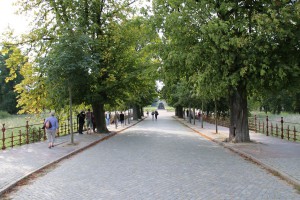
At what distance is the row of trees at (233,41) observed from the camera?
14.2m

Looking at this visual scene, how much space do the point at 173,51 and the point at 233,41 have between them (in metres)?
2.83

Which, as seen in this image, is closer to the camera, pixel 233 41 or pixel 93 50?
pixel 233 41

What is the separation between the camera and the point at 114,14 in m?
26.7

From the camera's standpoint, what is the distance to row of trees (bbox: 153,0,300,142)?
14164mm

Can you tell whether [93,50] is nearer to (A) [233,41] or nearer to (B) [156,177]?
(A) [233,41]

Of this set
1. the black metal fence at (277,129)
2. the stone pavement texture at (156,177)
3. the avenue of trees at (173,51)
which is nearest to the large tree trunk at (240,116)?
the avenue of trees at (173,51)

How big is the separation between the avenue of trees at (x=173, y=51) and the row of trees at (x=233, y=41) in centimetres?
4

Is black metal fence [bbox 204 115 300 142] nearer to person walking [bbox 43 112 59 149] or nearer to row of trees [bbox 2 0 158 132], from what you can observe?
row of trees [bbox 2 0 158 132]

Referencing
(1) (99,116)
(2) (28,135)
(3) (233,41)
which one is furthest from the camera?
(1) (99,116)

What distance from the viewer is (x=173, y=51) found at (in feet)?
51.4

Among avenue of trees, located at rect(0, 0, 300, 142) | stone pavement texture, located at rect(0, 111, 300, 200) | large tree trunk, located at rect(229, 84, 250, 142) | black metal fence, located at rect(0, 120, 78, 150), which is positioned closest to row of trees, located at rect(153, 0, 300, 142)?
avenue of trees, located at rect(0, 0, 300, 142)

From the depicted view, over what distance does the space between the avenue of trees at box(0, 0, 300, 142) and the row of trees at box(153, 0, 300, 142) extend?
0.14ft

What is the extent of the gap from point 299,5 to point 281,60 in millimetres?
2900

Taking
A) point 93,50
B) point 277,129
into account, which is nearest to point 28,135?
point 93,50
